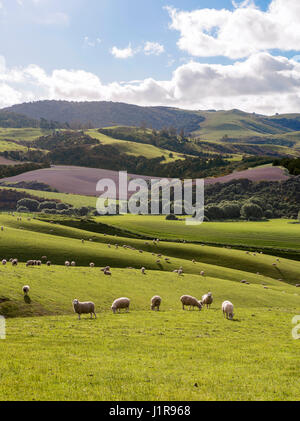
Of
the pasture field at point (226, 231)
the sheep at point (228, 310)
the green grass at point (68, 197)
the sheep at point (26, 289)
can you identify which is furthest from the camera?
the green grass at point (68, 197)

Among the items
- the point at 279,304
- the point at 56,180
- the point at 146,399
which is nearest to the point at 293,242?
the point at 279,304

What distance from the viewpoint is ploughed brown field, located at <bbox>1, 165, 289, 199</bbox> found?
441 feet

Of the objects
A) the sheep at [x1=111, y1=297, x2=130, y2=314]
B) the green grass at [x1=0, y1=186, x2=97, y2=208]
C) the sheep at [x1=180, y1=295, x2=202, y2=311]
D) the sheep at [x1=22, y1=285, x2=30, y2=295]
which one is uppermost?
the green grass at [x1=0, y1=186, x2=97, y2=208]

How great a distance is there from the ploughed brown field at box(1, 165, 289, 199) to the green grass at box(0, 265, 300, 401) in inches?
4181

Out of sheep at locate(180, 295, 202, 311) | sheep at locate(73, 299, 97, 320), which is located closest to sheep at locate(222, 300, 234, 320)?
sheep at locate(180, 295, 202, 311)

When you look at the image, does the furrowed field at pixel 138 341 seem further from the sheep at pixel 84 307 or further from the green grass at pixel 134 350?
the sheep at pixel 84 307

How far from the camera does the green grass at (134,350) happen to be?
516 inches

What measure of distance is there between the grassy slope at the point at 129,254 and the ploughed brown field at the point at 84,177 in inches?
2767

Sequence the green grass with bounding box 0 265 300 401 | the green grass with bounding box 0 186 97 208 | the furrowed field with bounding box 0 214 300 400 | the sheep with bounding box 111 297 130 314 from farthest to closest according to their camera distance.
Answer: the green grass with bounding box 0 186 97 208, the sheep with bounding box 111 297 130 314, the furrowed field with bounding box 0 214 300 400, the green grass with bounding box 0 265 300 401

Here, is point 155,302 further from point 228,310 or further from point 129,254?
point 129,254

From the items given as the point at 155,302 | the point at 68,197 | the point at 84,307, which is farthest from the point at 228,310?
the point at 68,197

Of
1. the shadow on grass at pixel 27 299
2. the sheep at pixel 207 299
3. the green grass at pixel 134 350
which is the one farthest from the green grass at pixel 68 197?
the shadow on grass at pixel 27 299

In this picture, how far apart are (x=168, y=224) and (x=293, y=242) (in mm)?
31197

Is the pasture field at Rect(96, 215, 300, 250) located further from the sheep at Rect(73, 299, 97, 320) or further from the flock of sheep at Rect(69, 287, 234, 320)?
the sheep at Rect(73, 299, 97, 320)
